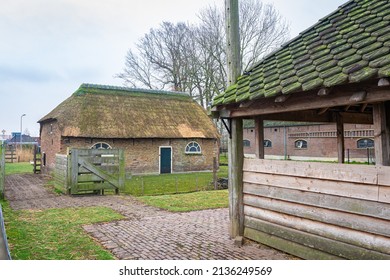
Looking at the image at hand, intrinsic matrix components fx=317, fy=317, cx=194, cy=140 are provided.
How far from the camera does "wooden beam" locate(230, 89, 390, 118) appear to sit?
3.32 meters

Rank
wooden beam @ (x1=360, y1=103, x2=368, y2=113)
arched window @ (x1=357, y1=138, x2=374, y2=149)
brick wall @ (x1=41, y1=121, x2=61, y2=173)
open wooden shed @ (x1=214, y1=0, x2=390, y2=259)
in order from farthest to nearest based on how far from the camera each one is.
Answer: arched window @ (x1=357, y1=138, x2=374, y2=149) < brick wall @ (x1=41, y1=121, x2=61, y2=173) < wooden beam @ (x1=360, y1=103, x2=368, y2=113) < open wooden shed @ (x1=214, y1=0, x2=390, y2=259)

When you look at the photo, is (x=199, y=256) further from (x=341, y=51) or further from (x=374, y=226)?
(x=341, y=51)

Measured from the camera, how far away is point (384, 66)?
306 cm

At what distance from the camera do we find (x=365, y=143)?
80.4 feet

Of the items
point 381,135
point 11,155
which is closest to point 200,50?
point 11,155

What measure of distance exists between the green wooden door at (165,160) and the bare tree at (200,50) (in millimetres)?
8682

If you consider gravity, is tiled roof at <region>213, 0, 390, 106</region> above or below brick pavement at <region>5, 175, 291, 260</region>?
above

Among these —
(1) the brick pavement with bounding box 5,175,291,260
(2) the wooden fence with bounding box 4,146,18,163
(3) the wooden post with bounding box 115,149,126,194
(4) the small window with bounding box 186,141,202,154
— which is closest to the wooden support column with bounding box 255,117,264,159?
(1) the brick pavement with bounding box 5,175,291,260

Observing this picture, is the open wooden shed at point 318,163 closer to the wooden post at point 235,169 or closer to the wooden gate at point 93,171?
the wooden post at point 235,169

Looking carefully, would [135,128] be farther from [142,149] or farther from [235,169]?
[235,169]

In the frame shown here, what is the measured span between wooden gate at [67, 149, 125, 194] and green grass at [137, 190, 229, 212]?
5.57 ft

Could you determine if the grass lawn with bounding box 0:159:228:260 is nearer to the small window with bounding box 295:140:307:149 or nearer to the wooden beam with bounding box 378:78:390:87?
the wooden beam with bounding box 378:78:390:87

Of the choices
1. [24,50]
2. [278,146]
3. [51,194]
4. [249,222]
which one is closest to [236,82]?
[249,222]

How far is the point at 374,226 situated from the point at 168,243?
3.12 m
